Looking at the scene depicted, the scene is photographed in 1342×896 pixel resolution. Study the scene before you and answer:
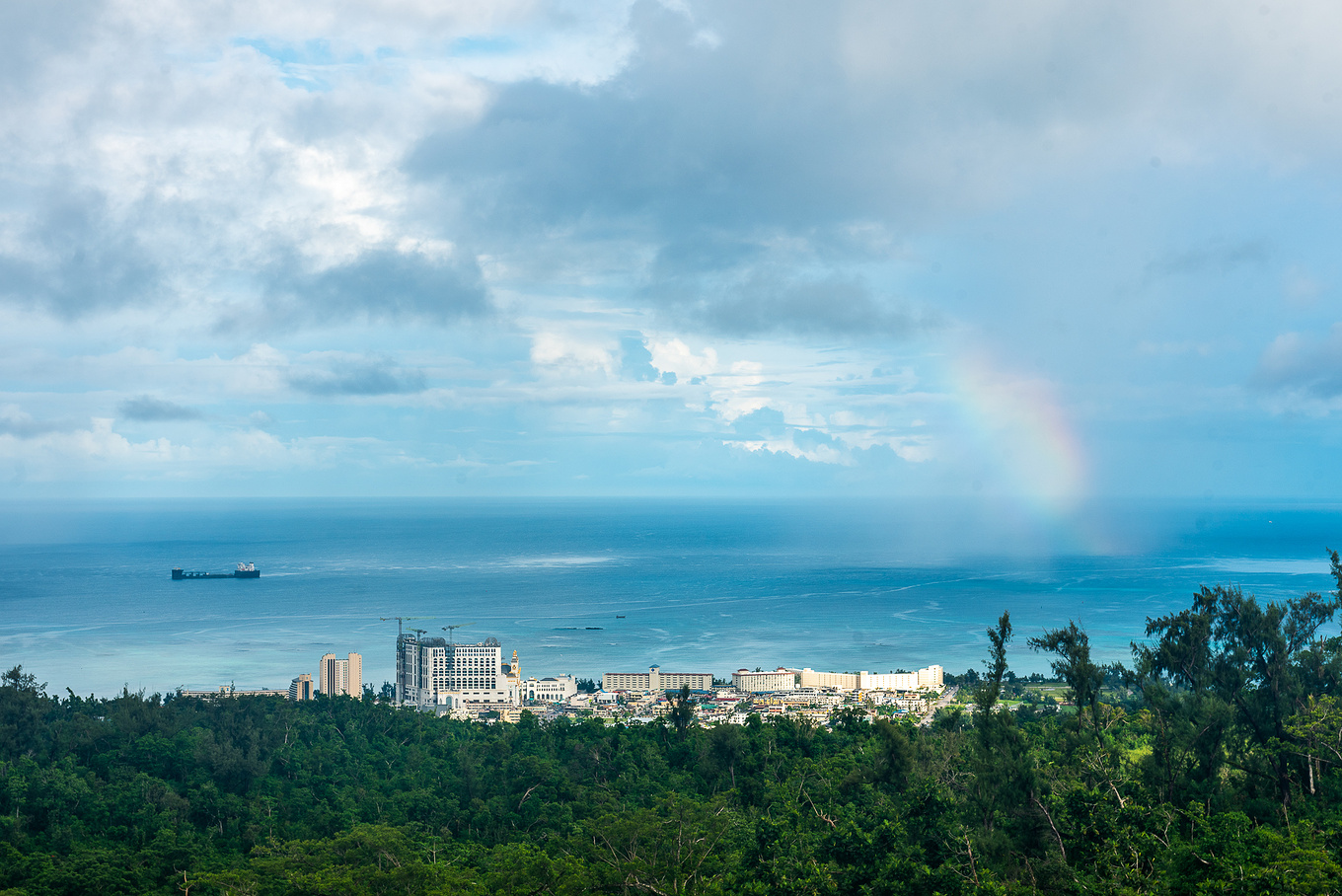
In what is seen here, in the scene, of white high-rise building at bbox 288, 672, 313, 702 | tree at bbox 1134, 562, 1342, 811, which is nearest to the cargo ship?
white high-rise building at bbox 288, 672, 313, 702

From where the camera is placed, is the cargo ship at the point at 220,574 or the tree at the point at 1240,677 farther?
the cargo ship at the point at 220,574

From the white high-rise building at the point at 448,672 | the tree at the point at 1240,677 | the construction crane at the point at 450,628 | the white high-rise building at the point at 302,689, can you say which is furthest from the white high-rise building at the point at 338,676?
the tree at the point at 1240,677

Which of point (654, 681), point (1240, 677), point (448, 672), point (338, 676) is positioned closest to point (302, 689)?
point (338, 676)

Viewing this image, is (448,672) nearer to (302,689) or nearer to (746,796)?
(302,689)

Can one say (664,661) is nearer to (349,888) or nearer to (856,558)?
(349,888)

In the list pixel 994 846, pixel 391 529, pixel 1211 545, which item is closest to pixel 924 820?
pixel 994 846

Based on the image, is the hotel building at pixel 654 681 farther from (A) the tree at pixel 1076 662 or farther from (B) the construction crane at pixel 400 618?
(A) the tree at pixel 1076 662

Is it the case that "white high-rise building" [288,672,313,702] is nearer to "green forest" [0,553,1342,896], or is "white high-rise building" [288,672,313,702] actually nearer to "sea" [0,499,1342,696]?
"sea" [0,499,1342,696]
